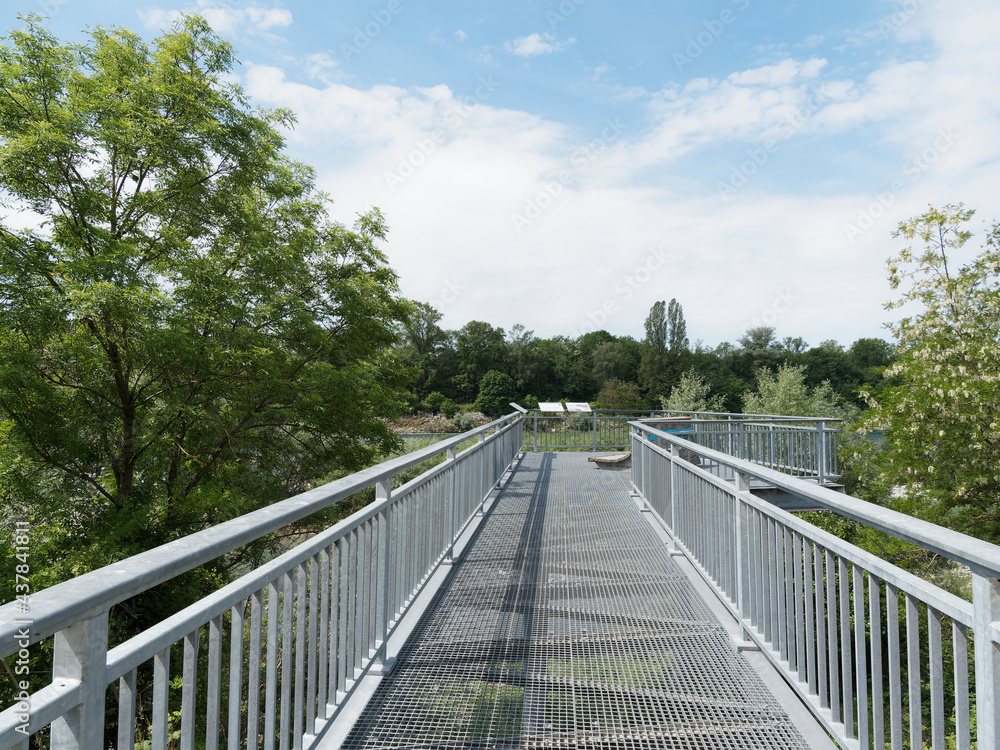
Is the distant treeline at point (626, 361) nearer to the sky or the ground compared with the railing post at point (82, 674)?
nearer to the sky

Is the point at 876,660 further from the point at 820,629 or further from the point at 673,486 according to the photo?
the point at 673,486

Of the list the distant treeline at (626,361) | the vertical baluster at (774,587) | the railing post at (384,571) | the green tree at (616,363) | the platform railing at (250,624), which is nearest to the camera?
the platform railing at (250,624)

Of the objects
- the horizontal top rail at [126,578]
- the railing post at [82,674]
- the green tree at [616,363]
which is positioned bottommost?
the railing post at [82,674]

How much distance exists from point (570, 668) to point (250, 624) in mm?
1990

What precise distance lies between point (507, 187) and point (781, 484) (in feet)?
32.6

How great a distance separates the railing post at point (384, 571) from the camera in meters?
2.70

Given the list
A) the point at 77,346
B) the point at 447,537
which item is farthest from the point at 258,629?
the point at 77,346

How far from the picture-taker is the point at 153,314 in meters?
9.37

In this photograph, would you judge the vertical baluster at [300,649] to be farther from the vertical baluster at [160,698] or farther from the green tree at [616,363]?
the green tree at [616,363]

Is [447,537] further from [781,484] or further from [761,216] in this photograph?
[761,216]

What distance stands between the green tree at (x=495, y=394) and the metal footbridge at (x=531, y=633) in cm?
4599

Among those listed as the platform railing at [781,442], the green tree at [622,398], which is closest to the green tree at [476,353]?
the green tree at [622,398]

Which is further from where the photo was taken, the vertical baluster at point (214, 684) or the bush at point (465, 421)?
the bush at point (465, 421)

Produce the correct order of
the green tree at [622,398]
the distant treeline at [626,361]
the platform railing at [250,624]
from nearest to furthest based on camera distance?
the platform railing at [250,624]
the green tree at [622,398]
the distant treeline at [626,361]
